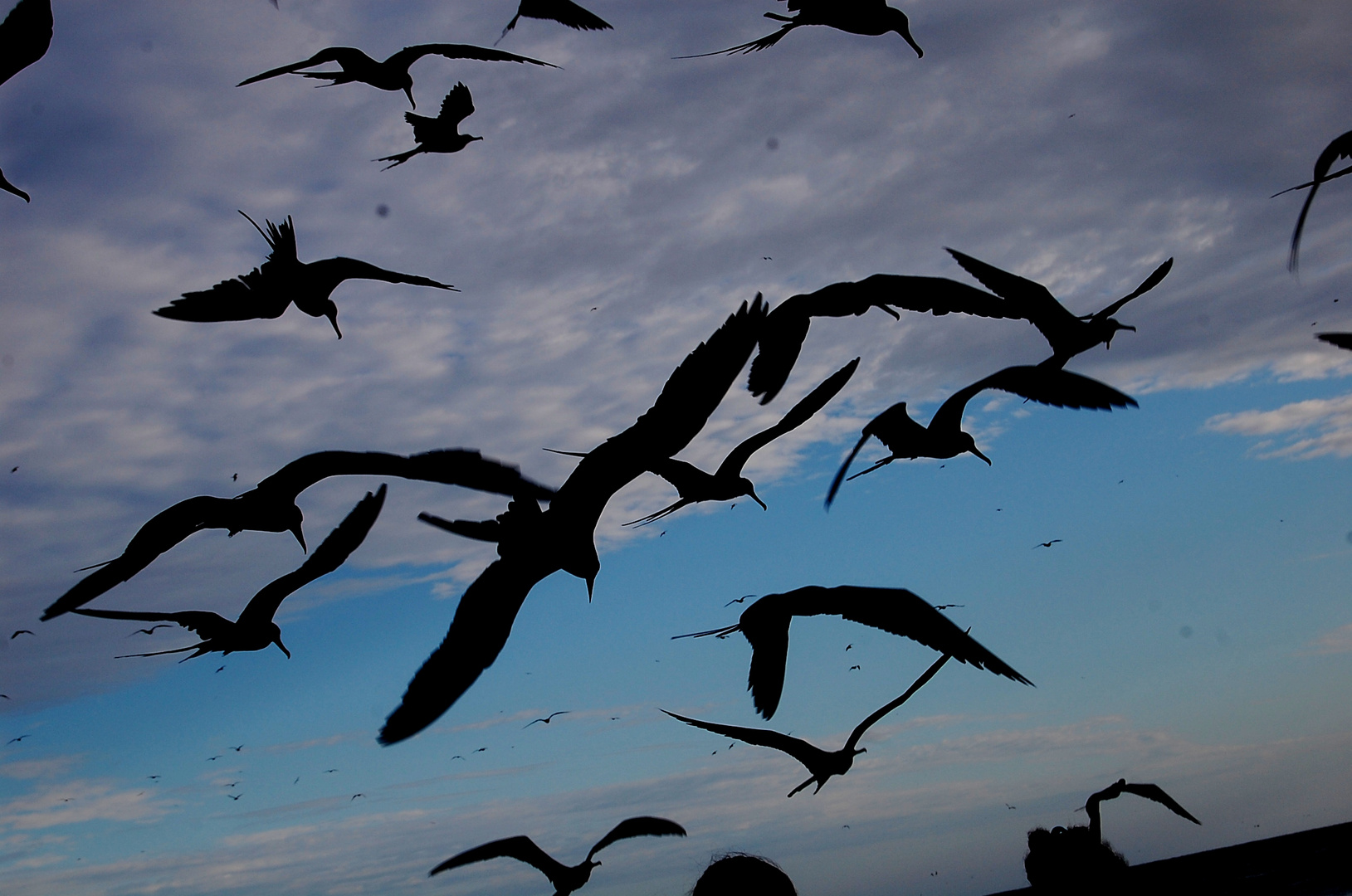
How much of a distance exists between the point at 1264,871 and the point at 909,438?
1198cm

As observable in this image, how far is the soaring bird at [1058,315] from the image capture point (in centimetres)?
493

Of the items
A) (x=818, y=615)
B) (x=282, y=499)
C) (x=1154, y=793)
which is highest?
(x=282, y=499)

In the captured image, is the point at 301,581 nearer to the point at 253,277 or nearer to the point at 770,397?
the point at 253,277

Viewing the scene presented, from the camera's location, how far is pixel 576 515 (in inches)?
156

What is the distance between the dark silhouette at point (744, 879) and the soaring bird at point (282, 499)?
1833mm

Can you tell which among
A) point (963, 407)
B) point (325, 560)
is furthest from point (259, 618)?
point (963, 407)

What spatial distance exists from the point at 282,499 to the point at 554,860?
2.58 meters

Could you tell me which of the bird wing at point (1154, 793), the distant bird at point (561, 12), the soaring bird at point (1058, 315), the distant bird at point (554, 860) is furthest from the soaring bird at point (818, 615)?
the distant bird at point (561, 12)

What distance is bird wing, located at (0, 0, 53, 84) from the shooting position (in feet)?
13.6

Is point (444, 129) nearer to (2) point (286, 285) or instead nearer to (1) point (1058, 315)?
(2) point (286, 285)

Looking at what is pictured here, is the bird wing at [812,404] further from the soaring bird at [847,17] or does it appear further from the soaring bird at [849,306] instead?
the soaring bird at [847,17]

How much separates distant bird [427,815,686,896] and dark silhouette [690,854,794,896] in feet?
1.90

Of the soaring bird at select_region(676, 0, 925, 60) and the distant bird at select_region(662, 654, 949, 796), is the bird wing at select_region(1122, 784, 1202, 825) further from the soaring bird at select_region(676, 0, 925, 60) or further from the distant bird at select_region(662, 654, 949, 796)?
the soaring bird at select_region(676, 0, 925, 60)

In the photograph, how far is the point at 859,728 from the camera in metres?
4.41
